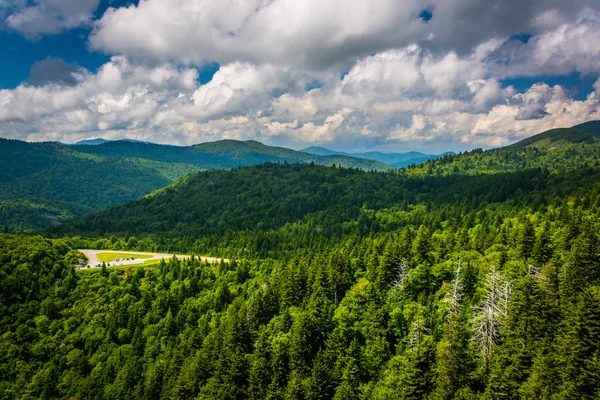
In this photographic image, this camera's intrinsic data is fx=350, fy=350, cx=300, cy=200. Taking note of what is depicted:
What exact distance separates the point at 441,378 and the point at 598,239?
41242 mm

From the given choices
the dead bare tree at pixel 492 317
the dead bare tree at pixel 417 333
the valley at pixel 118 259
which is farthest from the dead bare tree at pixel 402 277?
the valley at pixel 118 259

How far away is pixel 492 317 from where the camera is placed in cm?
4831

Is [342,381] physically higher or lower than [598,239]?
lower

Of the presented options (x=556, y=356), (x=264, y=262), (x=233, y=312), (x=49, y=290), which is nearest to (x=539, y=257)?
(x=556, y=356)

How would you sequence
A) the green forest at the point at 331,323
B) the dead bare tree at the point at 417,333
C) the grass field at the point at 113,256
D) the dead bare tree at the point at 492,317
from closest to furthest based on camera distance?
the green forest at the point at 331,323, the dead bare tree at the point at 492,317, the dead bare tree at the point at 417,333, the grass field at the point at 113,256

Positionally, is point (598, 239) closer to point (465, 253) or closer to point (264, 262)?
point (465, 253)

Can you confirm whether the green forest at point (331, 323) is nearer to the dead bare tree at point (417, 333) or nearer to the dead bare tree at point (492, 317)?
the dead bare tree at point (492, 317)

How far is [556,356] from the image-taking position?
132 feet

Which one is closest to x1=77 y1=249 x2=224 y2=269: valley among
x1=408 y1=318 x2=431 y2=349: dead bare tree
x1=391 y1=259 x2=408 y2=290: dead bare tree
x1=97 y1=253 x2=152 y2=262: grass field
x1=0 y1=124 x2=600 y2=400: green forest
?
x1=97 y1=253 x2=152 y2=262: grass field

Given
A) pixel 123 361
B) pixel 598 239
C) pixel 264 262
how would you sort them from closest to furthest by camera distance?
pixel 598 239, pixel 123 361, pixel 264 262

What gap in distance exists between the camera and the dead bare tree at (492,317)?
47562mm

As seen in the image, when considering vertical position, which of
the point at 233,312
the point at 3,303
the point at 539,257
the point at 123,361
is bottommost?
the point at 123,361

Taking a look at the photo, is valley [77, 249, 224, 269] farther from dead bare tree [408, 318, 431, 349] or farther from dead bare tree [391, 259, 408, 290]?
dead bare tree [408, 318, 431, 349]

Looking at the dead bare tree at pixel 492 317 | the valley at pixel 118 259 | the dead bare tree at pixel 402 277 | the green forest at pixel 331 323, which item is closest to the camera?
the green forest at pixel 331 323
